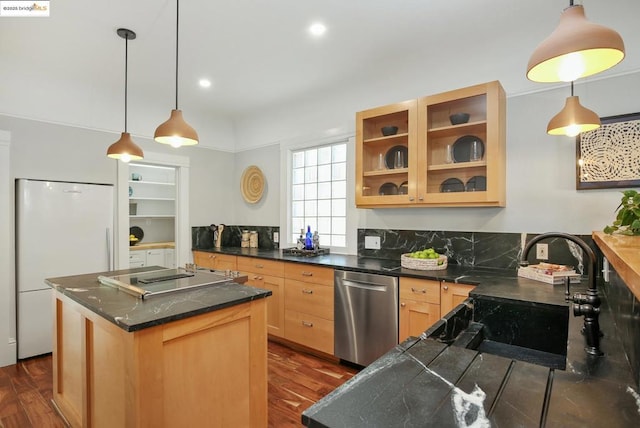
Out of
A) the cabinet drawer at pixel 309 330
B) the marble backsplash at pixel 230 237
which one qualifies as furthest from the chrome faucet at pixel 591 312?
the marble backsplash at pixel 230 237

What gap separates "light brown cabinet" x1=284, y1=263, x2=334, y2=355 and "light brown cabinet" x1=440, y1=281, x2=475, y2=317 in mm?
975

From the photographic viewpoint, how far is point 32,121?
3221 mm

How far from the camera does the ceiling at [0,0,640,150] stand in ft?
7.34

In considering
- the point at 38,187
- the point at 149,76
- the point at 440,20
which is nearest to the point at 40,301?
the point at 38,187

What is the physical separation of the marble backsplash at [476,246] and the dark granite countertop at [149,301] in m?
1.73

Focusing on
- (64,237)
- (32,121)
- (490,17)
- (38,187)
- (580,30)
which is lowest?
(64,237)

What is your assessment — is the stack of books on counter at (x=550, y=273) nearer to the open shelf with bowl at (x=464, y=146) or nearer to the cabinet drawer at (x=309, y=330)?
the open shelf with bowl at (x=464, y=146)

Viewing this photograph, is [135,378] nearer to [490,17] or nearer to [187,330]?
[187,330]

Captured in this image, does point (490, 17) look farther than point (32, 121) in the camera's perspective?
No

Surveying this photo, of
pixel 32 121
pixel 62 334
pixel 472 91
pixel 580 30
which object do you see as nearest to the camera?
pixel 580 30

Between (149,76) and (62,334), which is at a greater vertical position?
(149,76)

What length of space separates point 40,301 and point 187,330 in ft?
8.67

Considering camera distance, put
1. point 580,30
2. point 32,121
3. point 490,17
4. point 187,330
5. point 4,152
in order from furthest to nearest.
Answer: point 32,121
point 4,152
point 490,17
point 187,330
point 580,30

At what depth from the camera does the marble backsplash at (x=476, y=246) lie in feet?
7.88
